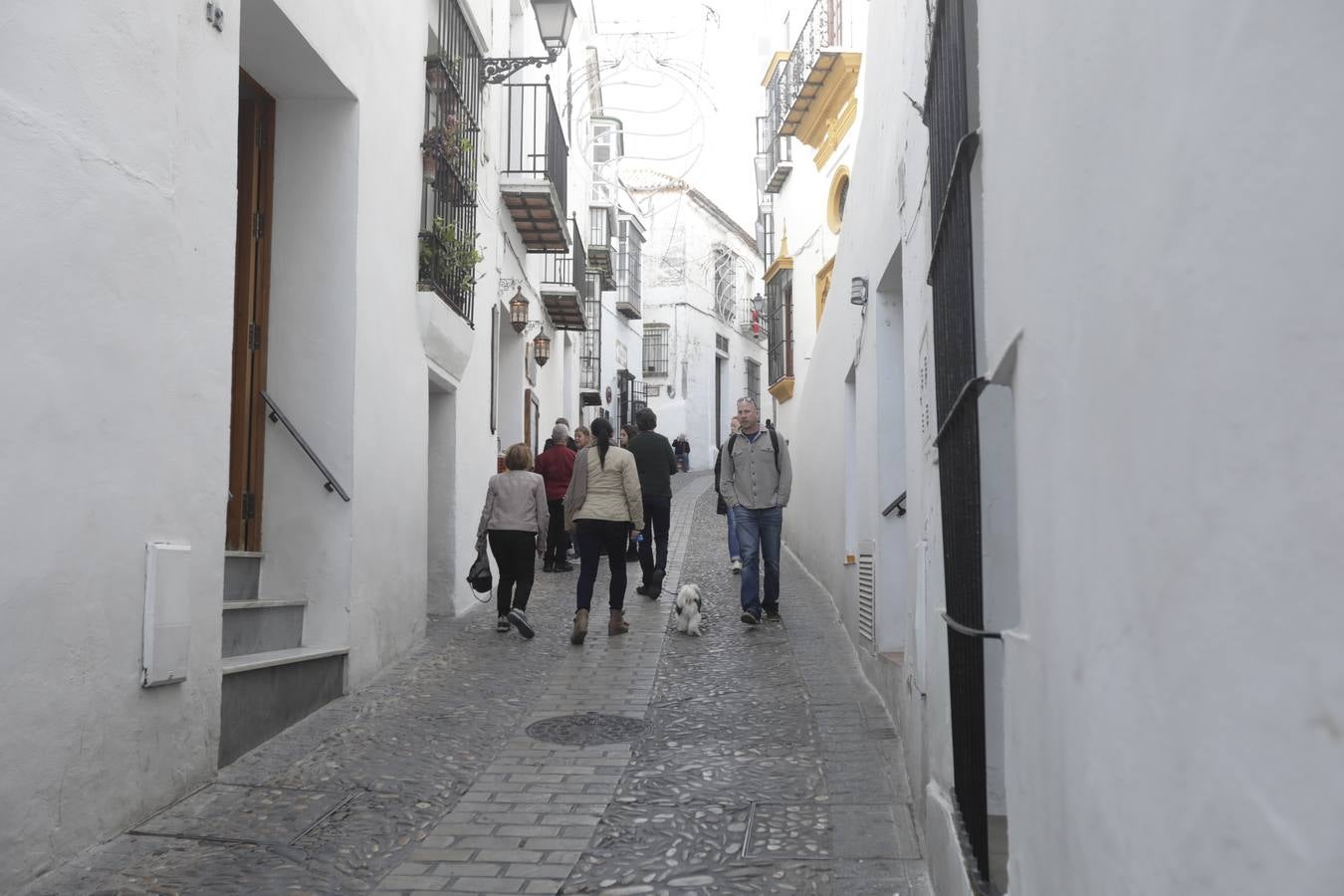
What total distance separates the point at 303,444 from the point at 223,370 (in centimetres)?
164

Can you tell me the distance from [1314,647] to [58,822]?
4.29 meters

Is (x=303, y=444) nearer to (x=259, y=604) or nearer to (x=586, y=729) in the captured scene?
(x=259, y=604)

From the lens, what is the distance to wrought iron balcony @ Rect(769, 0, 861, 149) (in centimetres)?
1429

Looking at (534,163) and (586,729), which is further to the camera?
(534,163)

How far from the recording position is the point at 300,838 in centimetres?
480

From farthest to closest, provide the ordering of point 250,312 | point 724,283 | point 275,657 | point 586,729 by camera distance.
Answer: point 724,283, point 250,312, point 586,729, point 275,657

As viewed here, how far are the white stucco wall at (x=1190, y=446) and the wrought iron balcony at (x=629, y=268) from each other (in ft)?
107

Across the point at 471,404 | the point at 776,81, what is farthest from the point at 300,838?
the point at 776,81

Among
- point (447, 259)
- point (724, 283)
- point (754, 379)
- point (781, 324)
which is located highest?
point (724, 283)

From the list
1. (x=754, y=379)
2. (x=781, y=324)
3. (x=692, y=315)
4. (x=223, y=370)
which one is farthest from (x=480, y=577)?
(x=754, y=379)

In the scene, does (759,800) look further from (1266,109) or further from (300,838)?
(1266,109)

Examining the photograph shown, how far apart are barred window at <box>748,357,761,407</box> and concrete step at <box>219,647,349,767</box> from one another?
41564 mm

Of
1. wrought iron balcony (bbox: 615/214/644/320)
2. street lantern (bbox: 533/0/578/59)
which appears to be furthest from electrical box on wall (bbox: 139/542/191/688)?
wrought iron balcony (bbox: 615/214/644/320)

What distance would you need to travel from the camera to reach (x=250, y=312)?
7.45m
